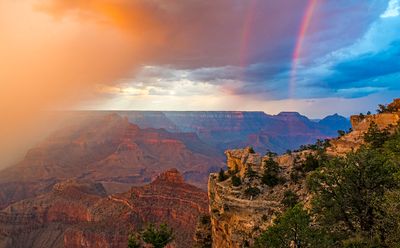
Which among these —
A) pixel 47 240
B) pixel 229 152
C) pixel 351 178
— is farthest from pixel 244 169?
pixel 47 240

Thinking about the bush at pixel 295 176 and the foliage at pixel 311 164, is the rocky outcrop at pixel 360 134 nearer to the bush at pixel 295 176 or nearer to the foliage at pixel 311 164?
the foliage at pixel 311 164

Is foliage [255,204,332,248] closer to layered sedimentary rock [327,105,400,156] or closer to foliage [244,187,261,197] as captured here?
foliage [244,187,261,197]

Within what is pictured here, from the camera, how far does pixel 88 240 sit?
112688mm

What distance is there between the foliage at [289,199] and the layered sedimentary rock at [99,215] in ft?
203

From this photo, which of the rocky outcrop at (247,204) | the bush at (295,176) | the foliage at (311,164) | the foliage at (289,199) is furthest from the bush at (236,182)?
the foliage at (311,164)

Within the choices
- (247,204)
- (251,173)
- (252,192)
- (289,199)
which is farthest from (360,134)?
(247,204)

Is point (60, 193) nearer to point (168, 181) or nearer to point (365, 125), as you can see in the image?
point (168, 181)

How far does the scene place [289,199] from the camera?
38219mm

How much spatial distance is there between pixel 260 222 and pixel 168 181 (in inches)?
3847

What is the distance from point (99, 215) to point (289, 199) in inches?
3957

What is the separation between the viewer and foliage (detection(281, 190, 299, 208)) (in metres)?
38.1

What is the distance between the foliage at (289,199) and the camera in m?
38.1

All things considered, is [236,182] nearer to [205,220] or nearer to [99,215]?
[205,220]

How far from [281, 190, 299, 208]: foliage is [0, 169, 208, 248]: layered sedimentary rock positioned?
61722 mm
